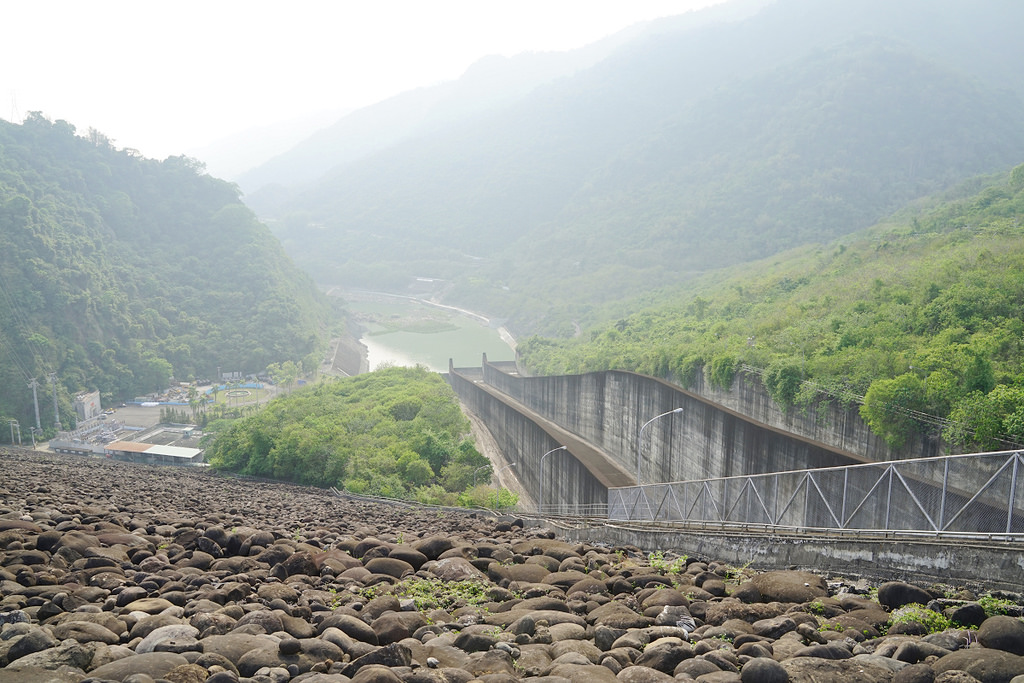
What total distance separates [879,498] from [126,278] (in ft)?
361

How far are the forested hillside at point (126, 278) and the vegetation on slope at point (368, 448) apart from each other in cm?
3598

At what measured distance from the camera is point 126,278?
9956 cm

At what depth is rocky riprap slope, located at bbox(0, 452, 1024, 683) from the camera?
654 cm

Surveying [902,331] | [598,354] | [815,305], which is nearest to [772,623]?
[902,331]

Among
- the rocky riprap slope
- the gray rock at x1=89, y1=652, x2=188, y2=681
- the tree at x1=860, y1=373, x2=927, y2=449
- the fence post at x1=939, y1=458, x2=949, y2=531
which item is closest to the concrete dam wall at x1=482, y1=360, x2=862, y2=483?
the tree at x1=860, y1=373, x2=927, y2=449

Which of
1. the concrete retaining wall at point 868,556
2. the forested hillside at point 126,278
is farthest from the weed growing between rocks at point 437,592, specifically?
the forested hillside at point 126,278

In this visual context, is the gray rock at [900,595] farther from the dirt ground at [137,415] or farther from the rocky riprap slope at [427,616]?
the dirt ground at [137,415]

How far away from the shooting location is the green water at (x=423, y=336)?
11188cm

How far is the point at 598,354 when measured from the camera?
58.1 meters

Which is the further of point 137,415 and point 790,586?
point 137,415

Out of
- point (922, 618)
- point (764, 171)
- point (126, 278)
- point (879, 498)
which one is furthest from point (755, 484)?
point (764, 171)

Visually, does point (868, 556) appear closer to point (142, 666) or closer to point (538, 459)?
point (142, 666)

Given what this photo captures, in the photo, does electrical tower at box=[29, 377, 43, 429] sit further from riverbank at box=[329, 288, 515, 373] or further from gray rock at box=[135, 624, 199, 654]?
gray rock at box=[135, 624, 199, 654]

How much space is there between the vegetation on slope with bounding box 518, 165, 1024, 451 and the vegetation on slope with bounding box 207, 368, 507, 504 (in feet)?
46.9
